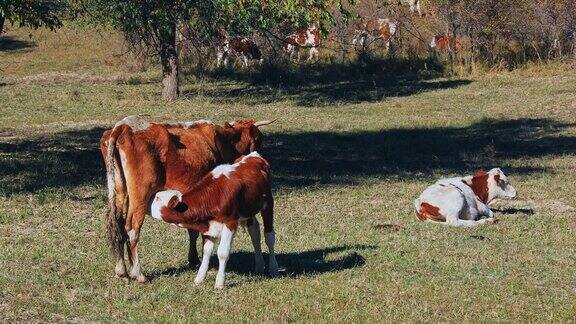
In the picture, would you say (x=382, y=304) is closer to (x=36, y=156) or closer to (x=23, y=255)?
(x=23, y=255)

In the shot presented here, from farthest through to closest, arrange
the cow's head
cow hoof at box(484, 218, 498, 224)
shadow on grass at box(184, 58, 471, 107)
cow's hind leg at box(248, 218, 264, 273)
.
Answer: shadow on grass at box(184, 58, 471, 107), cow hoof at box(484, 218, 498, 224), the cow's head, cow's hind leg at box(248, 218, 264, 273)

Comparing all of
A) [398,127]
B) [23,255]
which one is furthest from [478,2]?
[23,255]

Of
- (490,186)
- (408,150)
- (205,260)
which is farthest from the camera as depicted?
(408,150)

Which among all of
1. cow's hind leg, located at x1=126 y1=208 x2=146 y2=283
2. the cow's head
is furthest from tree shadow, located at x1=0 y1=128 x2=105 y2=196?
cow's hind leg, located at x1=126 y1=208 x2=146 y2=283

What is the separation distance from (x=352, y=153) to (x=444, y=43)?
53.8 ft

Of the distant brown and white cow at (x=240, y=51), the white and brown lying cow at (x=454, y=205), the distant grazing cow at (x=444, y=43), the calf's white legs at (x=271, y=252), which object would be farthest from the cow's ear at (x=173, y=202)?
the distant grazing cow at (x=444, y=43)

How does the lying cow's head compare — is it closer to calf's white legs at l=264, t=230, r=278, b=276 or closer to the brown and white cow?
calf's white legs at l=264, t=230, r=278, b=276

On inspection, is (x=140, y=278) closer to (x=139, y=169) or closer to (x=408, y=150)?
(x=139, y=169)

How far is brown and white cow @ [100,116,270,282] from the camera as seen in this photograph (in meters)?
9.51

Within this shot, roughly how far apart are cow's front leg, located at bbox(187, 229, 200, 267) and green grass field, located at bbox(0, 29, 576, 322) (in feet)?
0.58

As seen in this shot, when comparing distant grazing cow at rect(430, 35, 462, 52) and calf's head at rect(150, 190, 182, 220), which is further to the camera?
distant grazing cow at rect(430, 35, 462, 52)

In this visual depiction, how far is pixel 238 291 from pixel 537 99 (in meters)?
21.2

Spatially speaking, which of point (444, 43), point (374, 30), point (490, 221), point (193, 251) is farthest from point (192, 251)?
point (374, 30)

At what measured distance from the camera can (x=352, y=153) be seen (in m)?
20.5
